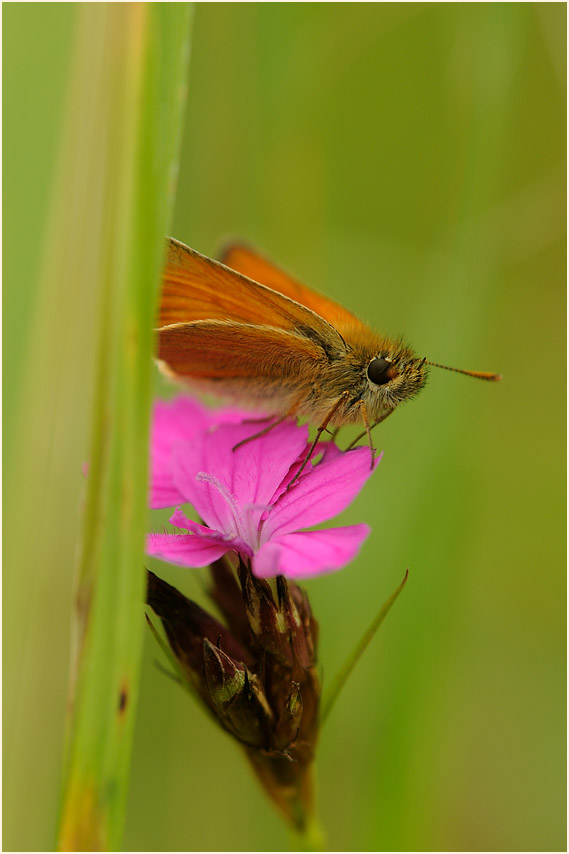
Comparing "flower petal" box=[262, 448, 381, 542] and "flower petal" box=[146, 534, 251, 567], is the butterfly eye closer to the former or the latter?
"flower petal" box=[262, 448, 381, 542]

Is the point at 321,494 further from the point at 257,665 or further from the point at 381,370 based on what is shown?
the point at 381,370

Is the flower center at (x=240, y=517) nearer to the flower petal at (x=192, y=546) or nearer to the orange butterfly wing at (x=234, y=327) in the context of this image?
the flower petal at (x=192, y=546)

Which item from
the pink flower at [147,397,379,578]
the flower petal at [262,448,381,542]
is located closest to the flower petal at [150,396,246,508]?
the pink flower at [147,397,379,578]

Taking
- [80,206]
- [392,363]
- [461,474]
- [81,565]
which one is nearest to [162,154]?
[80,206]

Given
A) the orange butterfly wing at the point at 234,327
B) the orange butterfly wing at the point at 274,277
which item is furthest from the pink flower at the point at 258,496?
the orange butterfly wing at the point at 274,277

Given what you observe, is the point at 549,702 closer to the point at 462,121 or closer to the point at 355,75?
the point at 462,121
